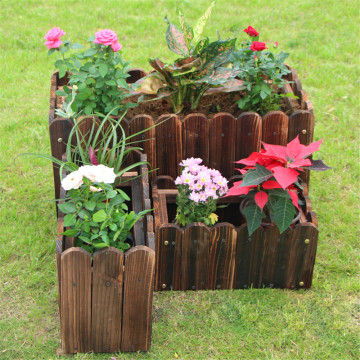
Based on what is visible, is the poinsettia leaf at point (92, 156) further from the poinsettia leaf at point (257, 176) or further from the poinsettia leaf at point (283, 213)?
the poinsettia leaf at point (283, 213)

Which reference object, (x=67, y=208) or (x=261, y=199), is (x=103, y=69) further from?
(x=261, y=199)

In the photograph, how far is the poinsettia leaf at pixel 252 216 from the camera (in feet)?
10.9

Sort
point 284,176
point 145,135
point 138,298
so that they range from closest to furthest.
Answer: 1. point 138,298
2. point 284,176
3. point 145,135

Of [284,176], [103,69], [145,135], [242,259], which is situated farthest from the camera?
[145,135]

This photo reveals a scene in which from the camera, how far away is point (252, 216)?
3346 millimetres

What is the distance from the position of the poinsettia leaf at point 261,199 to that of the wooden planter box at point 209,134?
0.60m

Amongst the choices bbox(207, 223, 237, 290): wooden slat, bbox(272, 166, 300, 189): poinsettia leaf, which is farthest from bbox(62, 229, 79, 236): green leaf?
bbox(272, 166, 300, 189): poinsettia leaf

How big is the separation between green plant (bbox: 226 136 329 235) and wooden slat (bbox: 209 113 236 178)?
411 millimetres

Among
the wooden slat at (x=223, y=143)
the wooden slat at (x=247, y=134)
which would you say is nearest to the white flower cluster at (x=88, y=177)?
the wooden slat at (x=223, y=143)

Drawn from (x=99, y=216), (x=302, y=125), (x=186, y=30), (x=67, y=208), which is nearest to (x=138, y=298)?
(x=99, y=216)

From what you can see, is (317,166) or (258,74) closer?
(317,166)

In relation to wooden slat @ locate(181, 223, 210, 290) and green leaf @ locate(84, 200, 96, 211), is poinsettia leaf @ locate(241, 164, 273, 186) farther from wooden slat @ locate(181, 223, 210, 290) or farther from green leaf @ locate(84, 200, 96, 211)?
green leaf @ locate(84, 200, 96, 211)

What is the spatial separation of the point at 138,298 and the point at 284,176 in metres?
1.01

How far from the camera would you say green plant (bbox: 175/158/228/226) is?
339 centimetres
